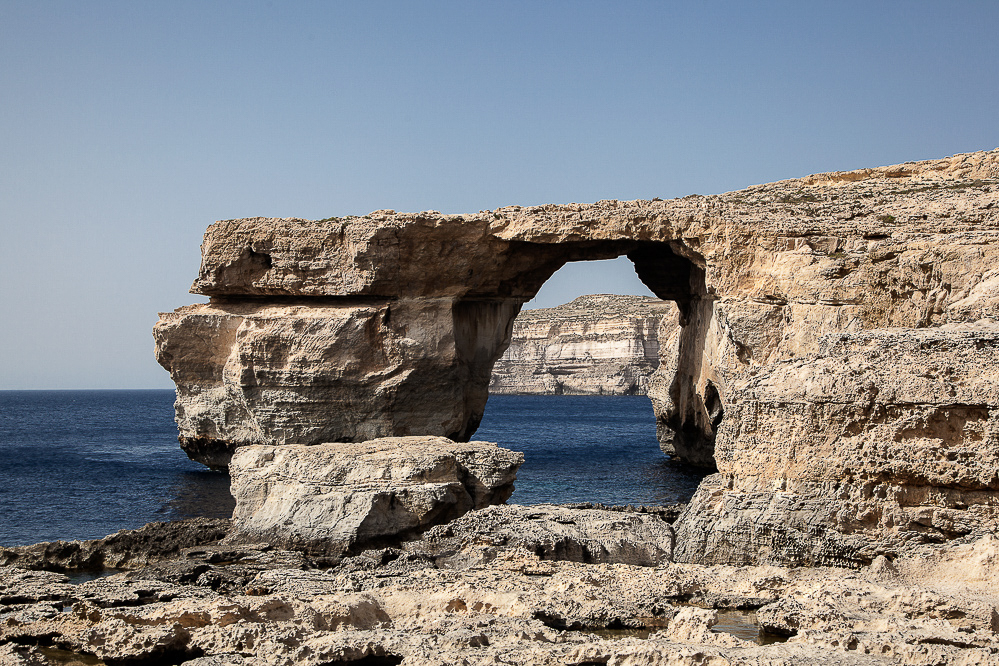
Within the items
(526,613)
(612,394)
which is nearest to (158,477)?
(526,613)

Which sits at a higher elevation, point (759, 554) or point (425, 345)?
point (425, 345)

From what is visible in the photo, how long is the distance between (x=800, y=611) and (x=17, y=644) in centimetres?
677

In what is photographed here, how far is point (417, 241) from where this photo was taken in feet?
70.4

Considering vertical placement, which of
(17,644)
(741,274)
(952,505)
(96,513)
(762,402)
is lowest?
(96,513)

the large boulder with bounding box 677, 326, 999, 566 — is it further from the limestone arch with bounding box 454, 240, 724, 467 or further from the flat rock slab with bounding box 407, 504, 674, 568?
the limestone arch with bounding box 454, 240, 724, 467

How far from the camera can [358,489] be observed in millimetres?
13672

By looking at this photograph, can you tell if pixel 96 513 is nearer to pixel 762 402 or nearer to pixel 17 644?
pixel 17 644

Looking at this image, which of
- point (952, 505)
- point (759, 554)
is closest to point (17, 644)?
point (759, 554)

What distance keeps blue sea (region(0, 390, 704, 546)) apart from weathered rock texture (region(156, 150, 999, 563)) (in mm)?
1929

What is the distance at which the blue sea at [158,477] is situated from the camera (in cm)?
1952

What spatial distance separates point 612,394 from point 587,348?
13.7 ft

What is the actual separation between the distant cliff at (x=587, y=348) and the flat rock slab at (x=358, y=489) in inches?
2112

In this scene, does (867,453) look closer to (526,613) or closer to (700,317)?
(526,613)

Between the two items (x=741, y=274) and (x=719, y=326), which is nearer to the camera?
(x=741, y=274)
